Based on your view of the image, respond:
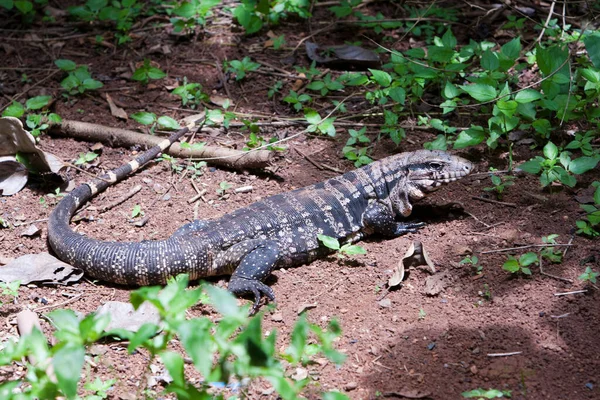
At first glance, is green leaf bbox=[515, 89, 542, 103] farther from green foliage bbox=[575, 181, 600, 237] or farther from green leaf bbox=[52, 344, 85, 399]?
green leaf bbox=[52, 344, 85, 399]

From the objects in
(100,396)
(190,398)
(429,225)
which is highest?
(190,398)

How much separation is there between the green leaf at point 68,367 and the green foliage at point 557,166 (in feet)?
14.6

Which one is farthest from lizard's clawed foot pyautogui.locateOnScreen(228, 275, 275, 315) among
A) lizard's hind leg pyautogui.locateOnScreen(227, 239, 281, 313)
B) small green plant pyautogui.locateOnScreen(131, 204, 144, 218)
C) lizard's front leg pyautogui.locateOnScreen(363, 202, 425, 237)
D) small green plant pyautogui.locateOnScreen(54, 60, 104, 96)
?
small green plant pyautogui.locateOnScreen(54, 60, 104, 96)

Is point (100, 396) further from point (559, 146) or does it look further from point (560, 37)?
point (560, 37)

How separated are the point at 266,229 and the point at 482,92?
2.47 meters

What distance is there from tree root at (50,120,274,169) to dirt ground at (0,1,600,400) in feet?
0.36

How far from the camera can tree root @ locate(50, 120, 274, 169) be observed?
7160 mm

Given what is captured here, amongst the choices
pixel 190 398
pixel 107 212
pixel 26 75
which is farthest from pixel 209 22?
pixel 190 398

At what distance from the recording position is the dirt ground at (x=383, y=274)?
4.46 m

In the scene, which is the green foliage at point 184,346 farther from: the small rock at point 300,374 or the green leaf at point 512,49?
the green leaf at point 512,49

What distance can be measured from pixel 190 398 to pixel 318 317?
89.5 inches

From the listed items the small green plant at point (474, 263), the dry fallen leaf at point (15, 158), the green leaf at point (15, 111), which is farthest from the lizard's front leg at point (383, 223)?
the green leaf at point (15, 111)

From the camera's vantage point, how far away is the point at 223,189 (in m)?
6.97

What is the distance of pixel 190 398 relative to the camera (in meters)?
3.05
